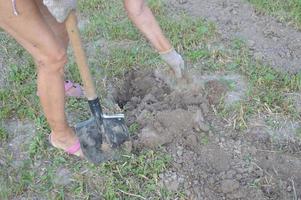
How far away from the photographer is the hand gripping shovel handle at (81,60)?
2.41 metres

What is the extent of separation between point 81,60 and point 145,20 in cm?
50

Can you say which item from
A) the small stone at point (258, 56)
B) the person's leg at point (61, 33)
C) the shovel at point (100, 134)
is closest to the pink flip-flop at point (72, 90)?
the person's leg at point (61, 33)

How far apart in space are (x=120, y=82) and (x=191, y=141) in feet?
2.62

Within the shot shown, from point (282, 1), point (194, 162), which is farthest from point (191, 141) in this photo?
point (282, 1)

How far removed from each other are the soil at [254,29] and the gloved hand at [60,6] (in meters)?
1.69

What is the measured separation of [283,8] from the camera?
4051mm

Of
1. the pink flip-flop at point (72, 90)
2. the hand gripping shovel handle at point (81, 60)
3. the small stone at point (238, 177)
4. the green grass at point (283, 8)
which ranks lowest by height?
the small stone at point (238, 177)

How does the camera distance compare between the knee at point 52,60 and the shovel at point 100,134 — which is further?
the shovel at point 100,134

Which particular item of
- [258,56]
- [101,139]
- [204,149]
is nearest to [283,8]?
[258,56]

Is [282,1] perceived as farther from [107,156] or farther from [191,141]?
[107,156]

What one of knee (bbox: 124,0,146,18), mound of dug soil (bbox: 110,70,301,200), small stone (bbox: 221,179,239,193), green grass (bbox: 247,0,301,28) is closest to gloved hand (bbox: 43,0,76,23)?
Result: knee (bbox: 124,0,146,18)

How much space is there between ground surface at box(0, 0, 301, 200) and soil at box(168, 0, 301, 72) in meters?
0.01

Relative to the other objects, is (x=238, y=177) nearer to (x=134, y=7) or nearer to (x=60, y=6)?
(x=134, y=7)

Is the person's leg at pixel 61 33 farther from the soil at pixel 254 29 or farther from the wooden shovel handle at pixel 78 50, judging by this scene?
the soil at pixel 254 29
